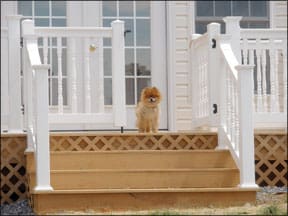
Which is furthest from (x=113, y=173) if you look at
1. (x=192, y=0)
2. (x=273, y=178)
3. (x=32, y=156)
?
(x=192, y=0)

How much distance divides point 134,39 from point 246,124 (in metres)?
3.65

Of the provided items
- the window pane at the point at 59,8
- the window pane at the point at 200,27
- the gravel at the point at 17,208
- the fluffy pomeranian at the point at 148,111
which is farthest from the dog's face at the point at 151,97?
the window pane at the point at 59,8

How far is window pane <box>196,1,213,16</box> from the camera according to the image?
10.6m

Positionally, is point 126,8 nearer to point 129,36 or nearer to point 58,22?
point 129,36

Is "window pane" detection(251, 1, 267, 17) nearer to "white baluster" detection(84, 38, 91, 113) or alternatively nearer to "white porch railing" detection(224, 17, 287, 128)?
"white porch railing" detection(224, 17, 287, 128)

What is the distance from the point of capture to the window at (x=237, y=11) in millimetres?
10625

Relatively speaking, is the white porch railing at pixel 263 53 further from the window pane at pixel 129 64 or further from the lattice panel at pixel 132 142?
the window pane at pixel 129 64

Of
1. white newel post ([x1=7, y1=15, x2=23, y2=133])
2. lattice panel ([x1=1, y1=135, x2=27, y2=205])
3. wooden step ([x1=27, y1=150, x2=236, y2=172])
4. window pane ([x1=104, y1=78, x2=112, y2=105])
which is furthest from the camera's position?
window pane ([x1=104, y1=78, x2=112, y2=105])

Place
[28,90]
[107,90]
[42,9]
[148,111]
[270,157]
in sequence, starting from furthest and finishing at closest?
[42,9], [107,90], [148,111], [270,157], [28,90]

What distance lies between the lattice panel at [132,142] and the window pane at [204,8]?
2758 millimetres

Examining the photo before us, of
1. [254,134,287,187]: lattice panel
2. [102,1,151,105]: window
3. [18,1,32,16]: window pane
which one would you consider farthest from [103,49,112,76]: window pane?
[254,134,287,187]: lattice panel

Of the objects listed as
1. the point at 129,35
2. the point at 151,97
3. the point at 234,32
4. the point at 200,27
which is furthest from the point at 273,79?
the point at 129,35

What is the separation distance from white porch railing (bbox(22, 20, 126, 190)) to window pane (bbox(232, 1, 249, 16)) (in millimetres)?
2521

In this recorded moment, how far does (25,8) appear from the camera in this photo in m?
10.4
